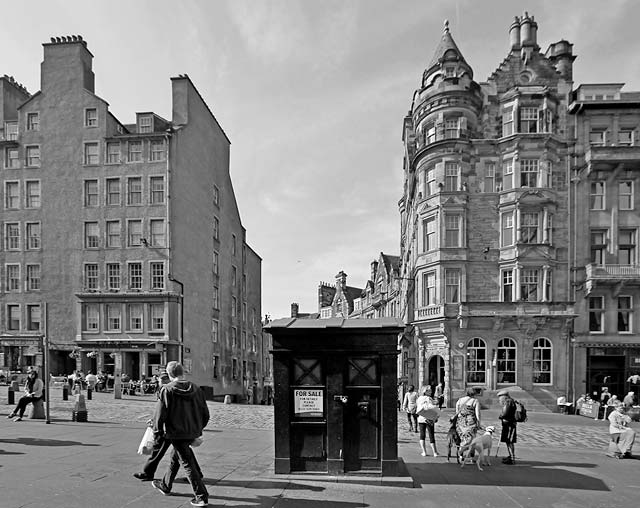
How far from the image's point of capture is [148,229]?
3478cm

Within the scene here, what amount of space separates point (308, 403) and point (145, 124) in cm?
3518

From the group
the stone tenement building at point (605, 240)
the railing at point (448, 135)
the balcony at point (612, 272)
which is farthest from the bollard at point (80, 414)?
the balcony at point (612, 272)

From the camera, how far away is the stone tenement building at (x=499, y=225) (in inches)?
1115

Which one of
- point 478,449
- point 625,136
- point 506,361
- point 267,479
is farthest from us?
point 625,136

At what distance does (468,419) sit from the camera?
9.98 metres

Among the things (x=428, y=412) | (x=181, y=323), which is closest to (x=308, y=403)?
(x=428, y=412)

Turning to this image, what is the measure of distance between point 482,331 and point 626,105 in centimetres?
1701

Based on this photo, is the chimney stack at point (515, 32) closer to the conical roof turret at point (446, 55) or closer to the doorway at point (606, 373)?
the conical roof turret at point (446, 55)

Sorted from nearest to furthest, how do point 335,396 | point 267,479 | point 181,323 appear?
point 267,479
point 335,396
point 181,323

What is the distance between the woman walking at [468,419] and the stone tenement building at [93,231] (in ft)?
88.8

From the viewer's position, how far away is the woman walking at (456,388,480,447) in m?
9.80

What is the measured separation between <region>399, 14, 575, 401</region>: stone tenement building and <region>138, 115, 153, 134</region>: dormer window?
21846 millimetres

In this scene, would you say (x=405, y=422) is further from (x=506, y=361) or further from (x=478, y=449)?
(x=506, y=361)

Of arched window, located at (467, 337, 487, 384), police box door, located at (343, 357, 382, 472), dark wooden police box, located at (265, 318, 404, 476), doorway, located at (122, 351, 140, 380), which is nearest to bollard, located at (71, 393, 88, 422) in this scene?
dark wooden police box, located at (265, 318, 404, 476)
